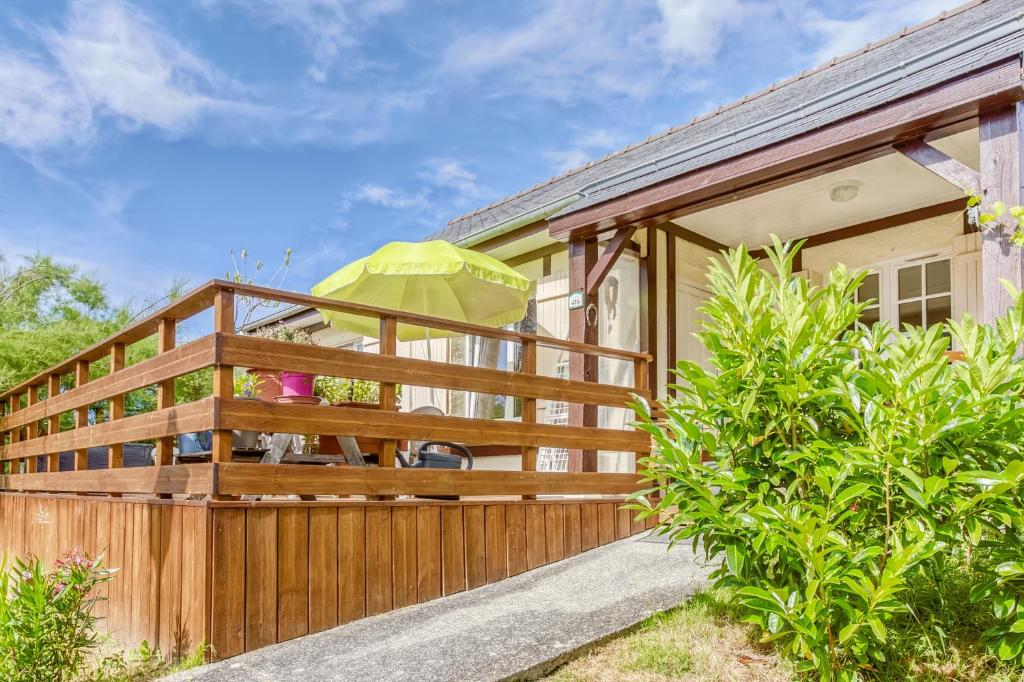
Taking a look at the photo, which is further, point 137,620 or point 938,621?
point 137,620

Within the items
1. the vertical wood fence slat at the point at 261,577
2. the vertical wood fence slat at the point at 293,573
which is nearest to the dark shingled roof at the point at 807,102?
the vertical wood fence slat at the point at 293,573

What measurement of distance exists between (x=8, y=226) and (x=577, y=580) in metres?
15.8

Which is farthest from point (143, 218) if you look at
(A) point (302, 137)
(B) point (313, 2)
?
(B) point (313, 2)

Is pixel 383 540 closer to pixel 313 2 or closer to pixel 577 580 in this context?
pixel 577 580

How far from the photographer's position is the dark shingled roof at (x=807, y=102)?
4984mm

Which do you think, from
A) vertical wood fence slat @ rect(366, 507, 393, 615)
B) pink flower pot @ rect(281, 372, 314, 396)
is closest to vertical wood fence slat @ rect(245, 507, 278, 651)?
vertical wood fence slat @ rect(366, 507, 393, 615)

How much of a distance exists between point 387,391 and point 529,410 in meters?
1.11

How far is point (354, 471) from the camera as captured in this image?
426 cm

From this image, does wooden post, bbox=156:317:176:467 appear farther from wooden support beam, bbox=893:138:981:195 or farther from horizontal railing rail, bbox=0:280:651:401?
wooden support beam, bbox=893:138:981:195

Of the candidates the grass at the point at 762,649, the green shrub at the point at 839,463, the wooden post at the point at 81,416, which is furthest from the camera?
the wooden post at the point at 81,416

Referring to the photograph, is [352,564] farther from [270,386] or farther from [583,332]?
[583,332]

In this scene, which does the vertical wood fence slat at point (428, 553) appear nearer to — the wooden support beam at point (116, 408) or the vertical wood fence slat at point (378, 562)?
the vertical wood fence slat at point (378, 562)

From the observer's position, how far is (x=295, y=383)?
169 inches

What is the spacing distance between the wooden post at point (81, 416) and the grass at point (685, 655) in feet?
15.1
